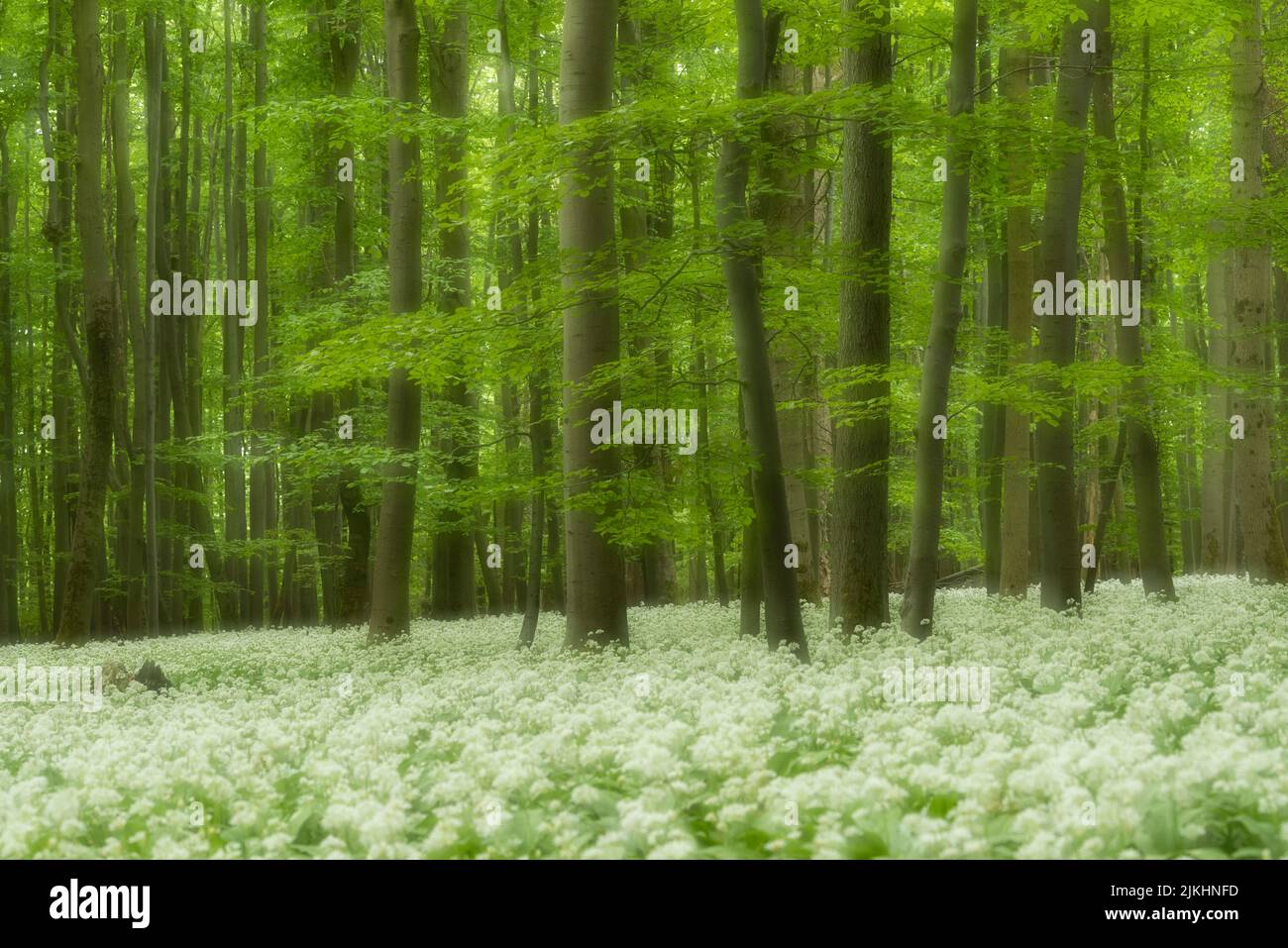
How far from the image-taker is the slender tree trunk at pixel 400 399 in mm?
15734

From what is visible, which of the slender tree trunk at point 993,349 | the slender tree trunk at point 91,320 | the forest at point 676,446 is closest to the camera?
the forest at point 676,446

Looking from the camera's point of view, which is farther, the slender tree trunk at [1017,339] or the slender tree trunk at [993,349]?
the slender tree trunk at [993,349]

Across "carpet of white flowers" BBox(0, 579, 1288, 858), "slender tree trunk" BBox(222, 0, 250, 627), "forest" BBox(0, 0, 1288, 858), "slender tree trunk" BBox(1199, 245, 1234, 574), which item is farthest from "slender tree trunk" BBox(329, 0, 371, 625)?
Result: "slender tree trunk" BBox(1199, 245, 1234, 574)

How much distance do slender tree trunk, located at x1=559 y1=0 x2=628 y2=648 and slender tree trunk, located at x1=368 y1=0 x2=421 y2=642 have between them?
453cm

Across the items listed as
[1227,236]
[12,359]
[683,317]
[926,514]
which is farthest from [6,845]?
[12,359]

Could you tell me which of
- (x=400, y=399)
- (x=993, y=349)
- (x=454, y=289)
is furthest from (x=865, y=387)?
(x=454, y=289)

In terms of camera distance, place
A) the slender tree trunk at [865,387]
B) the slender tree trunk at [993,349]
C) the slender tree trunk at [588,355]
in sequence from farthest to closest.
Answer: the slender tree trunk at [993,349] < the slender tree trunk at [865,387] < the slender tree trunk at [588,355]

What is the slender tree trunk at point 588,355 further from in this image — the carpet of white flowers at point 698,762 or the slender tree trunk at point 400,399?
the slender tree trunk at point 400,399

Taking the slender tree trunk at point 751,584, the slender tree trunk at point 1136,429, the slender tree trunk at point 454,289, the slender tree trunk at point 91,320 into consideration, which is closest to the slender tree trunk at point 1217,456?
the slender tree trunk at point 1136,429

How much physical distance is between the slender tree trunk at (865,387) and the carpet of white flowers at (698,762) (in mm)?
1704

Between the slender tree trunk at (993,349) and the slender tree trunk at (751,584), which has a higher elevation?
the slender tree trunk at (993,349)

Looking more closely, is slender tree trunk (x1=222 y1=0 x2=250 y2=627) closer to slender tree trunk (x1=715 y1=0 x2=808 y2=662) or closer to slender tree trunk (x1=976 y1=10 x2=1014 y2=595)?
slender tree trunk (x1=976 y1=10 x2=1014 y2=595)

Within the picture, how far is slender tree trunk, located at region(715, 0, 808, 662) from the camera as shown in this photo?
10.3m
